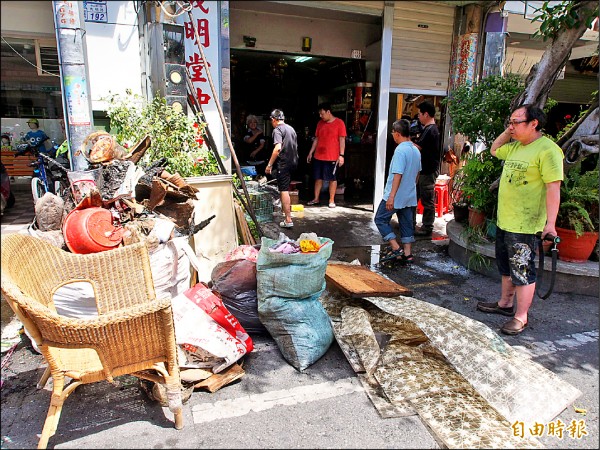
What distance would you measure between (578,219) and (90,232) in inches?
192

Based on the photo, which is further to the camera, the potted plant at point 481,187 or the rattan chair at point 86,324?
the potted plant at point 481,187

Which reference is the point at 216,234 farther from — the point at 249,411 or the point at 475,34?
the point at 475,34

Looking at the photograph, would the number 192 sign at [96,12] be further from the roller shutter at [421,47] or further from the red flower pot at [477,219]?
the red flower pot at [477,219]

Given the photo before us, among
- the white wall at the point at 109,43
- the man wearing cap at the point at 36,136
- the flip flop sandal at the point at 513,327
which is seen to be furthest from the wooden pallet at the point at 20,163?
the flip flop sandal at the point at 513,327

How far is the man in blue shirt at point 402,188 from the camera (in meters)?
4.91

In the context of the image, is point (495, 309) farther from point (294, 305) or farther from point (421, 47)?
point (421, 47)

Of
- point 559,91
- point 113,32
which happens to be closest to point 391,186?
point 113,32

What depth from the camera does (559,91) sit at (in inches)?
520

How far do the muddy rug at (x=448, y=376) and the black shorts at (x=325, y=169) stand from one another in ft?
16.4

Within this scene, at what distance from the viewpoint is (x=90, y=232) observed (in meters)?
3.33

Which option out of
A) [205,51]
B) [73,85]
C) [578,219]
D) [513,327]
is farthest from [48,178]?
[578,219]

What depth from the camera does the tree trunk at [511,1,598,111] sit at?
436 centimetres

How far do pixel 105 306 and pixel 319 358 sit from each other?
1558 millimetres

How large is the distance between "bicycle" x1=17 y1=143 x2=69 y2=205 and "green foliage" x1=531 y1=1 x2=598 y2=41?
5.33 meters
